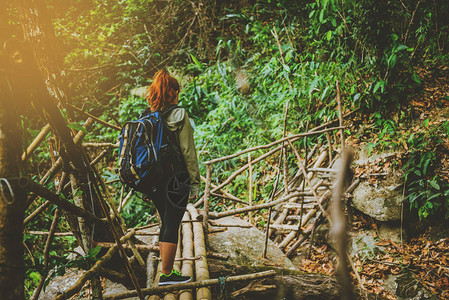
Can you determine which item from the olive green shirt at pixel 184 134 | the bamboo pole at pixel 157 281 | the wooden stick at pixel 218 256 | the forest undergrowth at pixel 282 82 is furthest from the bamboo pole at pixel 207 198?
the forest undergrowth at pixel 282 82

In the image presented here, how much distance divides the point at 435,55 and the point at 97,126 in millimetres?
8186

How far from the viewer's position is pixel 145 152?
7.30 ft

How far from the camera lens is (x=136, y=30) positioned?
898 centimetres

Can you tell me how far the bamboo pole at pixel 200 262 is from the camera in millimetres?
2160

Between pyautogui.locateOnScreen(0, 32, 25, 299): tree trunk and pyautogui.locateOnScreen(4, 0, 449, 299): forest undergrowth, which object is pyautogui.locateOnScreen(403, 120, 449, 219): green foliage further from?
pyautogui.locateOnScreen(0, 32, 25, 299): tree trunk

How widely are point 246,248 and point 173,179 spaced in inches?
78.8

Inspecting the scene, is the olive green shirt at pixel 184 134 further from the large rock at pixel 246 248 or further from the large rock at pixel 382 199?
the large rock at pixel 382 199

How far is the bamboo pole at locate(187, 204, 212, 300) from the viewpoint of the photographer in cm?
216

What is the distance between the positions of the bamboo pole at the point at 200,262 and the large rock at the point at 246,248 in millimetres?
305

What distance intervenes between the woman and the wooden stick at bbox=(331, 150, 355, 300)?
74.1 inches

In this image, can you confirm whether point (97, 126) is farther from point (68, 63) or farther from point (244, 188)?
point (244, 188)

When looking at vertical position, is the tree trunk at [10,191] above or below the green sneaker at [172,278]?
above

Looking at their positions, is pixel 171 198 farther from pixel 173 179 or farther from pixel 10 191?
pixel 10 191

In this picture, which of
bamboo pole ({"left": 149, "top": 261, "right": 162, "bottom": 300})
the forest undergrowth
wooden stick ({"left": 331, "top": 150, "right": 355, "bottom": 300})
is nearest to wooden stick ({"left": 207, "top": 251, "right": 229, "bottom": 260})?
bamboo pole ({"left": 149, "top": 261, "right": 162, "bottom": 300})
